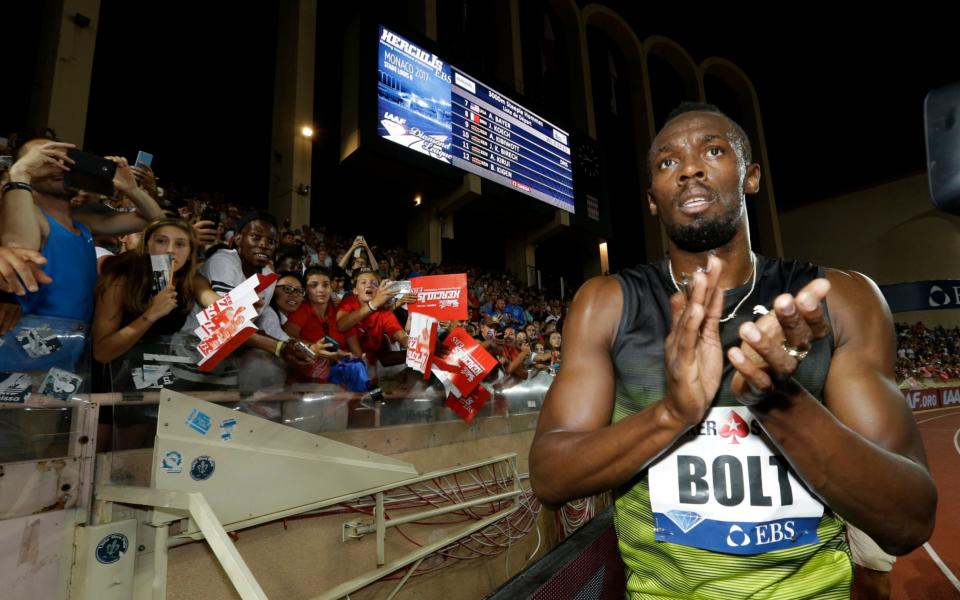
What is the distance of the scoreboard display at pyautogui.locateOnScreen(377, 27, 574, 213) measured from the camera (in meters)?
9.29

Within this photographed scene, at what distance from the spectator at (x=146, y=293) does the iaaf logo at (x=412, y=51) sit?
7.88 metres

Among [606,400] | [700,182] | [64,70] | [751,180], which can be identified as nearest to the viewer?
[606,400]

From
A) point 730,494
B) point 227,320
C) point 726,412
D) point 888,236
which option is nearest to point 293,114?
point 227,320

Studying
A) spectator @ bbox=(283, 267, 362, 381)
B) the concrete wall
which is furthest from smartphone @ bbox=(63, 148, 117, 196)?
the concrete wall

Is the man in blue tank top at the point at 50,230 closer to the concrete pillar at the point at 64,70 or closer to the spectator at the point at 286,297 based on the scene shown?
the spectator at the point at 286,297

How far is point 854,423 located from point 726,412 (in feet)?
0.88

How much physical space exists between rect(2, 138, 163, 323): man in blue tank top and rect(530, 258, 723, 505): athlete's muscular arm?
93.6 inches

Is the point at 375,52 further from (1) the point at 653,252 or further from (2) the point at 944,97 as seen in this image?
(1) the point at 653,252

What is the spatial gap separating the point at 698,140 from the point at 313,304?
3.47 metres

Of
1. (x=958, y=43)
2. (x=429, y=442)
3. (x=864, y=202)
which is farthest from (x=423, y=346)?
(x=864, y=202)

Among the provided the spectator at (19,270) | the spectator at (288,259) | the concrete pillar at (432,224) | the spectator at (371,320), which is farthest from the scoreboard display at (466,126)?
the spectator at (19,270)

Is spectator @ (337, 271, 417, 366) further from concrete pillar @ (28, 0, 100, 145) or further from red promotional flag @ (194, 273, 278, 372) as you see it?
concrete pillar @ (28, 0, 100, 145)

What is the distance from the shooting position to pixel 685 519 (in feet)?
3.74

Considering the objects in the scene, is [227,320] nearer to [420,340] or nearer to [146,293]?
[146,293]
